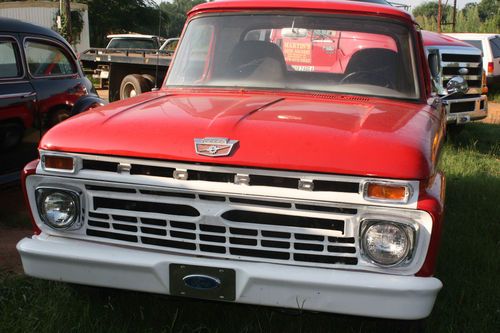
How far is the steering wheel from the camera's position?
3.77 metres

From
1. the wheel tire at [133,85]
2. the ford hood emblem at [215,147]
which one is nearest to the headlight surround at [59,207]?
the ford hood emblem at [215,147]

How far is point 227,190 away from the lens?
2656 mm

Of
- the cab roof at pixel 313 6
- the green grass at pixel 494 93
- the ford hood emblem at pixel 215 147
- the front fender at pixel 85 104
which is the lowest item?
the green grass at pixel 494 93

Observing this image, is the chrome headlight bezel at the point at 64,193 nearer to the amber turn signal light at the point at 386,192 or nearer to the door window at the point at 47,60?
the amber turn signal light at the point at 386,192

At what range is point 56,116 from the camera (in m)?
5.95

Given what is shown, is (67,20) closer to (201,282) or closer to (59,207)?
(59,207)

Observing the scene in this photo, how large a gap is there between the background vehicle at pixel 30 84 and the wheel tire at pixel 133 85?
508 cm

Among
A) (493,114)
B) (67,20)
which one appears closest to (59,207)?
(493,114)

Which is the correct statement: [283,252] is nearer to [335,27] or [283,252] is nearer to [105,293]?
[105,293]

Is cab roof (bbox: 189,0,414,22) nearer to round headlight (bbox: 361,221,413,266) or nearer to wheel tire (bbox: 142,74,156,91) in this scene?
round headlight (bbox: 361,221,413,266)

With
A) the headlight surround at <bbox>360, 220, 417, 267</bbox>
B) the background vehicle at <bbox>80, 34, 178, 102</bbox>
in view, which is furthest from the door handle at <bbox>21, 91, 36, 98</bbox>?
the background vehicle at <bbox>80, 34, 178, 102</bbox>

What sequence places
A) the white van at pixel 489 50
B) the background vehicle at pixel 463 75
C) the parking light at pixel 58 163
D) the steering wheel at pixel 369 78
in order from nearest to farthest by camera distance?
the parking light at pixel 58 163 < the steering wheel at pixel 369 78 < the background vehicle at pixel 463 75 < the white van at pixel 489 50

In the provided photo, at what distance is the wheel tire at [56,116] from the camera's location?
586 centimetres

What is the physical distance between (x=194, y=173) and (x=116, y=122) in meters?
0.54
